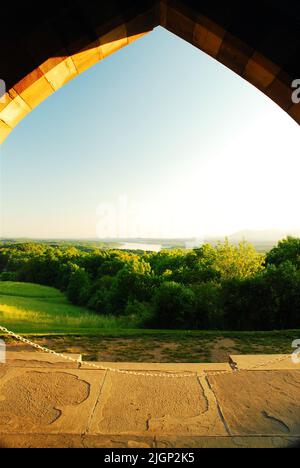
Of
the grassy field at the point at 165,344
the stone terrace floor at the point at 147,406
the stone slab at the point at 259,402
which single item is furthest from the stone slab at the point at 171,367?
the grassy field at the point at 165,344

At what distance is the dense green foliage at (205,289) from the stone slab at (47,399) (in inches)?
516

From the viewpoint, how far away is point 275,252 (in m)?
Answer: 25.6

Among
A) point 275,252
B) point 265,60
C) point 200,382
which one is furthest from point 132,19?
point 275,252

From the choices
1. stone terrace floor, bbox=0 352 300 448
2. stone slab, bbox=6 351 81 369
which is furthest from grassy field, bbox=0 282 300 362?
stone terrace floor, bbox=0 352 300 448

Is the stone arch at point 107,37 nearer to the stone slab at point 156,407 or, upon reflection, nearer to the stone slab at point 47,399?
the stone slab at point 47,399

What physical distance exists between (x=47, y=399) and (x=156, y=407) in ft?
4.05

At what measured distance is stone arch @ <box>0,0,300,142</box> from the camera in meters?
2.25

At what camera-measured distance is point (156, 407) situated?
3609 mm

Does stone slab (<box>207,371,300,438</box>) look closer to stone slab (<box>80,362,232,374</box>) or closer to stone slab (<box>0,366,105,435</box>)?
stone slab (<box>80,362,232,374</box>)

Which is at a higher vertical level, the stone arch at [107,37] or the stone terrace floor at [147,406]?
the stone arch at [107,37]

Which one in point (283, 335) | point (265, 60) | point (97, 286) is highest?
point (265, 60)

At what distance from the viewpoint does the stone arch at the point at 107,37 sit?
2248 mm
